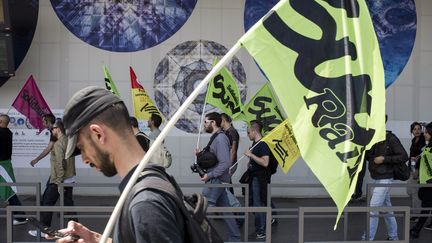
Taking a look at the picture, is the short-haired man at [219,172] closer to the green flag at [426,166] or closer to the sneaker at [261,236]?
the sneaker at [261,236]

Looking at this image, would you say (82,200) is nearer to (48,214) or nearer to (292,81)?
(48,214)

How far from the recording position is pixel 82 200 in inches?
475

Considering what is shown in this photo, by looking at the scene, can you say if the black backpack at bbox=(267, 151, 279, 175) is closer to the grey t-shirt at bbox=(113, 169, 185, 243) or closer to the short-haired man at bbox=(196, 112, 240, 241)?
the short-haired man at bbox=(196, 112, 240, 241)

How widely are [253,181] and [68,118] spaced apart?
689 centimetres

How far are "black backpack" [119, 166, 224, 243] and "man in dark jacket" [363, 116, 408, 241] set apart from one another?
6.41 meters

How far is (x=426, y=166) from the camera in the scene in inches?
358

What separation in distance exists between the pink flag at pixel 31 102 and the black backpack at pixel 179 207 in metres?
10.2

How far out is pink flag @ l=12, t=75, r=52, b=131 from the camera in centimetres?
1179

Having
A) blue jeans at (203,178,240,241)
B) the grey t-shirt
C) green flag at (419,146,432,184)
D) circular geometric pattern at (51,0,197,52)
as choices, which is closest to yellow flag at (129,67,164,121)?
blue jeans at (203,178,240,241)

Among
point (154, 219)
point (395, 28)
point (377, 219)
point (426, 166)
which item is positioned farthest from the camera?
point (395, 28)

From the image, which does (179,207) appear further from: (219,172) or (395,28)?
(395,28)

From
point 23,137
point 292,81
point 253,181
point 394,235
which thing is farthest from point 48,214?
point 292,81

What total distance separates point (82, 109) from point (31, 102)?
33.6ft

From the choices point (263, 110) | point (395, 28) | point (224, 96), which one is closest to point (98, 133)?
point (224, 96)
